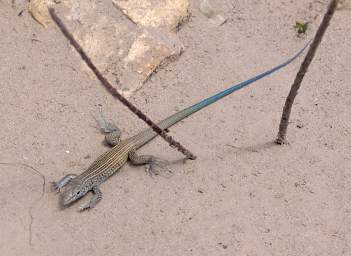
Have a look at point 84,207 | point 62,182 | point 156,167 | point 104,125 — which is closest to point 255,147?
point 156,167

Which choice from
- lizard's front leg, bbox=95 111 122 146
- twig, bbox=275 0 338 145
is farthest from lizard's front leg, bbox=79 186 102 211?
twig, bbox=275 0 338 145

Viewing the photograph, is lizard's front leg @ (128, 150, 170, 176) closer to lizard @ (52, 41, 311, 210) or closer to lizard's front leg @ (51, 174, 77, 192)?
lizard @ (52, 41, 311, 210)

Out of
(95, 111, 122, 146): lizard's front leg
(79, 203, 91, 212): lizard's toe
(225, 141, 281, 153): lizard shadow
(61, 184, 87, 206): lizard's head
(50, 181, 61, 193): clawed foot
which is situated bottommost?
(225, 141, 281, 153): lizard shadow

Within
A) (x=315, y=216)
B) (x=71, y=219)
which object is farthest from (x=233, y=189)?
(x=71, y=219)

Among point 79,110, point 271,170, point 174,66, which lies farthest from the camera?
point 174,66

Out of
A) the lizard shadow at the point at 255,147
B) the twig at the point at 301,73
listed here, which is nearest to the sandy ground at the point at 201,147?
the lizard shadow at the point at 255,147

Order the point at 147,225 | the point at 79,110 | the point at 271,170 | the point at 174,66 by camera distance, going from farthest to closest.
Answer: the point at 174,66
the point at 79,110
the point at 271,170
the point at 147,225

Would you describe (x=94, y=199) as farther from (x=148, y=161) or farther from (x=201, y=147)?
(x=201, y=147)

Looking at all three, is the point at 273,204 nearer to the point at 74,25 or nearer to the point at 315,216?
the point at 315,216
